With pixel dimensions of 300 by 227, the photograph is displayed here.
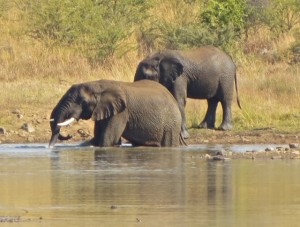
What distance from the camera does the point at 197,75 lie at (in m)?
24.5

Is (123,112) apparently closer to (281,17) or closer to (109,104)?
(109,104)

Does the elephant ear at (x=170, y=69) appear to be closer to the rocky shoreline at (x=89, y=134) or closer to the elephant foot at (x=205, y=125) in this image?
the elephant foot at (x=205, y=125)

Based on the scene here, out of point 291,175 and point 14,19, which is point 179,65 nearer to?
point 291,175

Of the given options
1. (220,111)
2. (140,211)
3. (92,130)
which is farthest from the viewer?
(220,111)

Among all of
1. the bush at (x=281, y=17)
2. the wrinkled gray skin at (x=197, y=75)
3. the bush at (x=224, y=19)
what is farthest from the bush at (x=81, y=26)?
the wrinkled gray skin at (x=197, y=75)

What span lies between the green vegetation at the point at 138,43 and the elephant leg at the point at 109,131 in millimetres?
2434

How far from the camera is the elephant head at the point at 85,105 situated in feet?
69.3

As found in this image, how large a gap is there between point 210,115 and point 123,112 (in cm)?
308

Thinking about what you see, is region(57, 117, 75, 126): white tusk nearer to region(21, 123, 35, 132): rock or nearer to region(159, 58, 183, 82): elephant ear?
region(21, 123, 35, 132): rock

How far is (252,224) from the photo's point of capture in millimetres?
12164

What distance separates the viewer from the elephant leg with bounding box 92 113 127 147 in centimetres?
2103

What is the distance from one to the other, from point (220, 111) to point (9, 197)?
11499 millimetres

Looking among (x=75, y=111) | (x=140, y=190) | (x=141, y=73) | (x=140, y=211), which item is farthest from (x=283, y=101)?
(x=140, y=211)

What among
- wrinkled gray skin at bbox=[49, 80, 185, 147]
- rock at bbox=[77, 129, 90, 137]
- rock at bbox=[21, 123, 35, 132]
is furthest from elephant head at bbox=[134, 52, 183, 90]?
rock at bbox=[21, 123, 35, 132]
